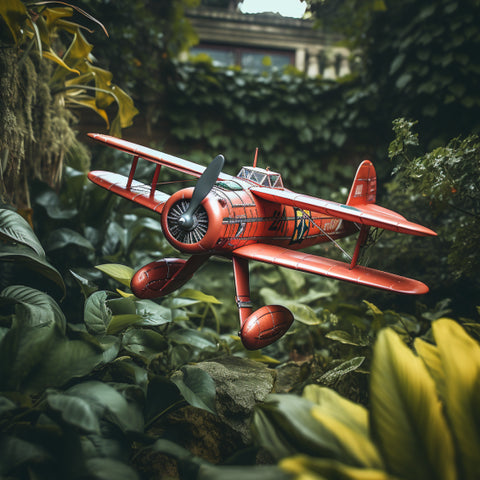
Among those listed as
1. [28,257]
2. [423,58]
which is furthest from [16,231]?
[423,58]

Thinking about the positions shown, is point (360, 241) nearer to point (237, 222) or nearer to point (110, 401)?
point (237, 222)

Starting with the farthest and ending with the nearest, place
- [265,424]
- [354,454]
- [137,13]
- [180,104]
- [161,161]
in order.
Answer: [180,104], [137,13], [161,161], [265,424], [354,454]

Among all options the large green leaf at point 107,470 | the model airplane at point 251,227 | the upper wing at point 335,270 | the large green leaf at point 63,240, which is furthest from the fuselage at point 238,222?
the large green leaf at point 63,240

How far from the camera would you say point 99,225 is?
2.96m

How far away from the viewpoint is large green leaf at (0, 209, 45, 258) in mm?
1734

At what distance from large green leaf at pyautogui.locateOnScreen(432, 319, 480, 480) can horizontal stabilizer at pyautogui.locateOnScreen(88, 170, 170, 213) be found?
1397mm

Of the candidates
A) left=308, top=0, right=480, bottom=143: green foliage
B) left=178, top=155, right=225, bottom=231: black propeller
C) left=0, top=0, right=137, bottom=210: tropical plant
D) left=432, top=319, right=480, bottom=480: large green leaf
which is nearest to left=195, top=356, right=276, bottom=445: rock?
left=178, top=155, right=225, bottom=231: black propeller

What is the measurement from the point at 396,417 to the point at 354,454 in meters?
0.15

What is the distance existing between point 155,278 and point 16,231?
0.72m

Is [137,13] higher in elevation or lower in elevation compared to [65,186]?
higher

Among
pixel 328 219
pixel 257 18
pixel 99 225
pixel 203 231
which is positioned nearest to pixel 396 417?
pixel 203 231

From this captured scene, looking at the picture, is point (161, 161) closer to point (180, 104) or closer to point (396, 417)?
point (396, 417)

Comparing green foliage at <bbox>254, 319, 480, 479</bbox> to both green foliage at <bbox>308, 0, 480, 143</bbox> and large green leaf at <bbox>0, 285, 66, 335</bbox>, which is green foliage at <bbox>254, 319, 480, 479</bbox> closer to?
large green leaf at <bbox>0, 285, 66, 335</bbox>

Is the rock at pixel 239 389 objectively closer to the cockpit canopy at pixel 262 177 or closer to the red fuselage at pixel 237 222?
the red fuselage at pixel 237 222
